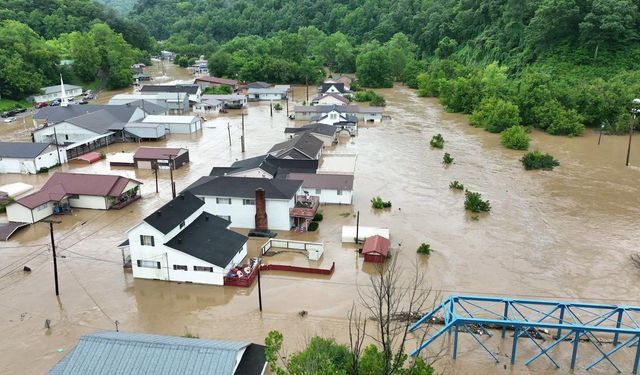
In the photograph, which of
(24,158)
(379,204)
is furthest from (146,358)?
(24,158)

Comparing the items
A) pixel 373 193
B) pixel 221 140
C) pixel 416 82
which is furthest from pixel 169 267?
pixel 416 82

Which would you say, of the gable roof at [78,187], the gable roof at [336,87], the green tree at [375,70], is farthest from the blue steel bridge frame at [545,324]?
the green tree at [375,70]

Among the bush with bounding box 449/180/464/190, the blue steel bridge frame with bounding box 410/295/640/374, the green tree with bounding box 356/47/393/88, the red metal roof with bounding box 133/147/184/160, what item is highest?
the green tree with bounding box 356/47/393/88

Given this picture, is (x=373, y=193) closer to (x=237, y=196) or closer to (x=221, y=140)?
(x=237, y=196)

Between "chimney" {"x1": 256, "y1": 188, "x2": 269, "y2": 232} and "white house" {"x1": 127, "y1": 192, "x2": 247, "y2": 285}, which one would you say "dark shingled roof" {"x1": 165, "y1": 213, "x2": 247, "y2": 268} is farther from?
"chimney" {"x1": 256, "y1": 188, "x2": 269, "y2": 232}

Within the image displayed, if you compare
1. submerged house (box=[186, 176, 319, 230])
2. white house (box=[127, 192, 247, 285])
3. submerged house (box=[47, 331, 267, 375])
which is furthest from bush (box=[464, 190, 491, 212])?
submerged house (box=[47, 331, 267, 375])

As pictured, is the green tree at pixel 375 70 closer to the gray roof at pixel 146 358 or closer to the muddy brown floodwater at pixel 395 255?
the muddy brown floodwater at pixel 395 255

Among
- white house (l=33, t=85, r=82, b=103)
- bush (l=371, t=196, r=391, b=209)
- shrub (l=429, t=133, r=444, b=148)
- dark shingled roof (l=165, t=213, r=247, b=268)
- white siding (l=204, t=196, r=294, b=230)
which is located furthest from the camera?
white house (l=33, t=85, r=82, b=103)
